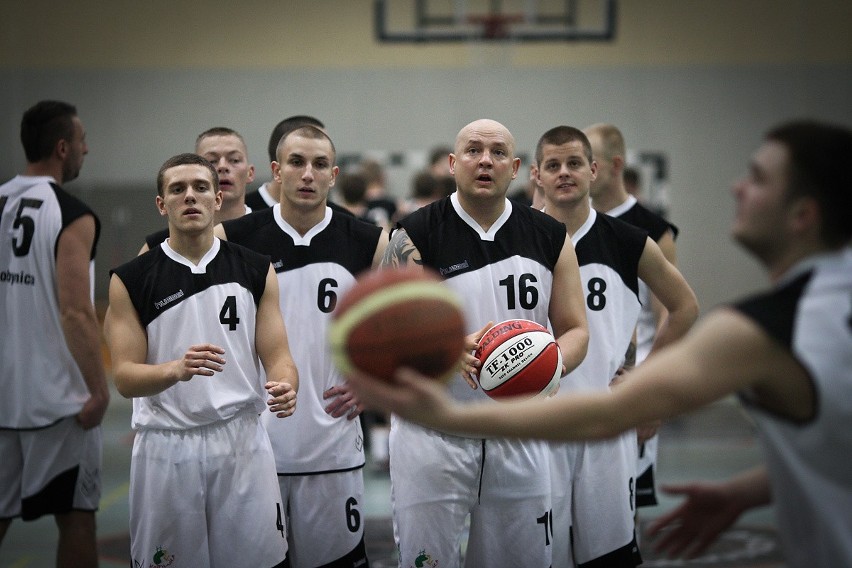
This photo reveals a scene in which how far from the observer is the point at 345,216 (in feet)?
16.1

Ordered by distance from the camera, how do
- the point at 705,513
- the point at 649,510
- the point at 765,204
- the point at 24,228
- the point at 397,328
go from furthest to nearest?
the point at 649,510
the point at 24,228
the point at 705,513
the point at 397,328
the point at 765,204

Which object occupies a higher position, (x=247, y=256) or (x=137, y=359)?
(x=247, y=256)

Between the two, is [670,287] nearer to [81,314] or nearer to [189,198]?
[189,198]

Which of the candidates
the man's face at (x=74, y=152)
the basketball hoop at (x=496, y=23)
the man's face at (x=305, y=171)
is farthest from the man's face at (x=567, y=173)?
the basketball hoop at (x=496, y=23)

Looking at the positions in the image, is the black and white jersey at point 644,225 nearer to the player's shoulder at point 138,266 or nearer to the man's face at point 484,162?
the man's face at point 484,162

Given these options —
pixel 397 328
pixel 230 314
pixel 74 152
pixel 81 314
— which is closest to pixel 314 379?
pixel 230 314

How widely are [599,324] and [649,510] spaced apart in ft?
10.7

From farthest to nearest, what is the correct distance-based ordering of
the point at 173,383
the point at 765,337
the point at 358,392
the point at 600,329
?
the point at 600,329, the point at 173,383, the point at 358,392, the point at 765,337

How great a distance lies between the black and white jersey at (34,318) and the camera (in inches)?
200

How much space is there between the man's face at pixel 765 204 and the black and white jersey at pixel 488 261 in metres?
1.82

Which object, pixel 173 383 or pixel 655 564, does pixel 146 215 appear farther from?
pixel 173 383

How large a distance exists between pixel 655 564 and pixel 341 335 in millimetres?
4130

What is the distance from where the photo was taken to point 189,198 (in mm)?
4129

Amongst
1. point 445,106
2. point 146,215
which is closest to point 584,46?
→ point 445,106
